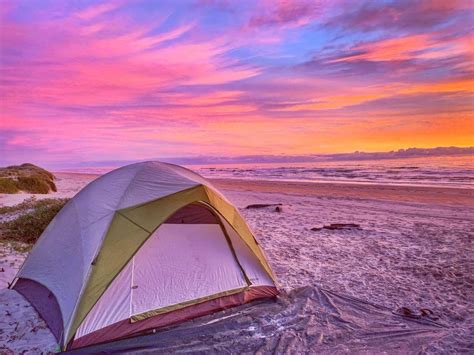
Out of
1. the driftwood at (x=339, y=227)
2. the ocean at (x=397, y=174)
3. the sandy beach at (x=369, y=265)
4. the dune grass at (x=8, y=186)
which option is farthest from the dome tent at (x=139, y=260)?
the ocean at (x=397, y=174)

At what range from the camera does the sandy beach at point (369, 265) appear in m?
4.53

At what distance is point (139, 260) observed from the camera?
16.3 ft

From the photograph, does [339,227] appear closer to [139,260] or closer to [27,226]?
[139,260]

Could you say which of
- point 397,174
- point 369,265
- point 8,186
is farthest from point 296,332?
point 397,174

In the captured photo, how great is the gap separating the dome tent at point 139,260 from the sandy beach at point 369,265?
470 mm

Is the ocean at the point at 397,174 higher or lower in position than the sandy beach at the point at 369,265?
higher

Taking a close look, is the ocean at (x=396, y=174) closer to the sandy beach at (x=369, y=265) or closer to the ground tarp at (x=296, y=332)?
the sandy beach at (x=369, y=265)

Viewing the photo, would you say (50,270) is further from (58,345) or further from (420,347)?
(420,347)

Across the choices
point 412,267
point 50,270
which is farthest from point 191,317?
point 412,267

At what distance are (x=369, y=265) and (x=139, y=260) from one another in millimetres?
5029

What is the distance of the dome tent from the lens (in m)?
4.47

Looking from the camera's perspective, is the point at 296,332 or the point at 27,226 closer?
the point at 296,332

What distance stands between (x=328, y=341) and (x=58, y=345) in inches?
135

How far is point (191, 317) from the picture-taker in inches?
195
